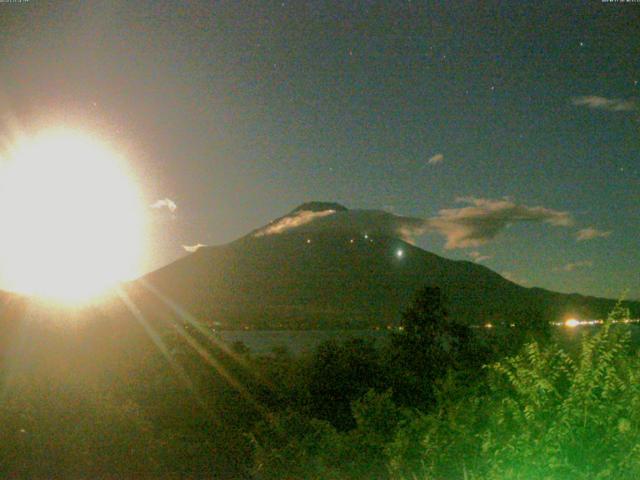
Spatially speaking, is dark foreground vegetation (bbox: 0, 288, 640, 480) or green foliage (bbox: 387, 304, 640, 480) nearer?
green foliage (bbox: 387, 304, 640, 480)

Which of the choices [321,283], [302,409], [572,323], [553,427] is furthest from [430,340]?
[321,283]

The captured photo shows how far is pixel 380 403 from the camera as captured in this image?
8242mm

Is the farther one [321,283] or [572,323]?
[321,283]

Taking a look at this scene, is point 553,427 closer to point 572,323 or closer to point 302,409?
point 572,323

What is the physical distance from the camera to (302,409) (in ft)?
42.3

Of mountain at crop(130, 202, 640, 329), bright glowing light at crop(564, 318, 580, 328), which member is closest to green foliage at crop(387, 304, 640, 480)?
bright glowing light at crop(564, 318, 580, 328)

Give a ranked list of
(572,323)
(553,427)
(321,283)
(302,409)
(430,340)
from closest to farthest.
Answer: (553,427) < (572,323) < (302,409) < (430,340) < (321,283)

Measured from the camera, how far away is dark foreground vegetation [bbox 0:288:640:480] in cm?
474

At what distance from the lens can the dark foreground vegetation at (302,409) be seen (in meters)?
4.74

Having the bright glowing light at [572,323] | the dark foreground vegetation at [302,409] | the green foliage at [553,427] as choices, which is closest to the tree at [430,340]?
the dark foreground vegetation at [302,409]

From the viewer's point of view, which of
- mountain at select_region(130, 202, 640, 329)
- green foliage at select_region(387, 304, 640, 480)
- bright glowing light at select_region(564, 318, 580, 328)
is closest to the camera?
green foliage at select_region(387, 304, 640, 480)

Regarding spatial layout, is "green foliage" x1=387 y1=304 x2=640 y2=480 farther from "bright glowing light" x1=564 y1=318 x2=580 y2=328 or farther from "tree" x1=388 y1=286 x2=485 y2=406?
"tree" x1=388 y1=286 x2=485 y2=406

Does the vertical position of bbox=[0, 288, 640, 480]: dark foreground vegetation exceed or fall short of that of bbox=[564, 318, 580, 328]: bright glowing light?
it falls short

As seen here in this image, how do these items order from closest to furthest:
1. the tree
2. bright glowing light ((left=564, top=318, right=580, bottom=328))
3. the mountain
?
bright glowing light ((left=564, top=318, right=580, bottom=328)), the tree, the mountain
